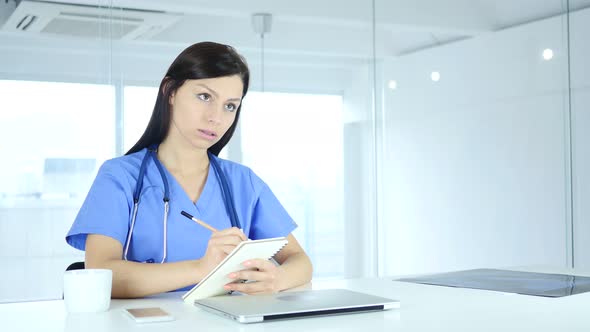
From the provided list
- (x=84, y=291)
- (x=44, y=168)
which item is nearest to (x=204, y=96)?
(x=84, y=291)

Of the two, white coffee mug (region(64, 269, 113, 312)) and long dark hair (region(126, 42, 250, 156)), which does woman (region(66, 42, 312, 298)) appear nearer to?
long dark hair (region(126, 42, 250, 156))

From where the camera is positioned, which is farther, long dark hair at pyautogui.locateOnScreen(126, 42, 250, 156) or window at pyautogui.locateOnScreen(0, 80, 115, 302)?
window at pyautogui.locateOnScreen(0, 80, 115, 302)

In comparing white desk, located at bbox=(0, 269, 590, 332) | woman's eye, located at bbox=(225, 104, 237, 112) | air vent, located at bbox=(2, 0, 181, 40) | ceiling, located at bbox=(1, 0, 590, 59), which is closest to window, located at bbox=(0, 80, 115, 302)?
air vent, located at bbox=(2, 0, 181, 40)

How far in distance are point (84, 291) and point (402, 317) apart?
547mm

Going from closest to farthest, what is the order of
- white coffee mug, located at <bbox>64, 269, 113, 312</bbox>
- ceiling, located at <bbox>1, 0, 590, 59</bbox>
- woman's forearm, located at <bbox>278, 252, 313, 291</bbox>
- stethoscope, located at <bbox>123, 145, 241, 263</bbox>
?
white coffee mug, located at <bbox>64, 269, 113, 312</bbox>
woman's forearm, located at <bbox>278, 252, 313, 291</bbox>
stethoscope, located at <bbox>123, 145, 241, 263</bbox>
ceiling, located at <bbox>1, 0, 590, 59</bbox>

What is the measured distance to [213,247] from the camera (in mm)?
1541

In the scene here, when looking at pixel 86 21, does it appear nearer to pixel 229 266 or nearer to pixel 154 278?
pixel 154 278

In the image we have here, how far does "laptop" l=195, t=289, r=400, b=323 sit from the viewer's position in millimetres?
1172

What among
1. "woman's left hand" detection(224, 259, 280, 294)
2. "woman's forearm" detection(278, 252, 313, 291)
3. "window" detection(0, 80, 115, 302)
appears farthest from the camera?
"window" detection(0, 80, 115, 302)

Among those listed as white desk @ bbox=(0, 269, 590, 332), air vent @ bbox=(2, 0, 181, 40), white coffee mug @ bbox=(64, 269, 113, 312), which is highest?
air vent @ bbox=(2, 0, 181, 40)

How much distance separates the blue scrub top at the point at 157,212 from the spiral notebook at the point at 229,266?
41 cm

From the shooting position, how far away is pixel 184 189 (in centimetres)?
196

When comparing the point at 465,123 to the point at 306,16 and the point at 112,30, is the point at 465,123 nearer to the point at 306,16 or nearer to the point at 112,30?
the point at 306,16

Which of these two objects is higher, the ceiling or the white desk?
the ceiling
